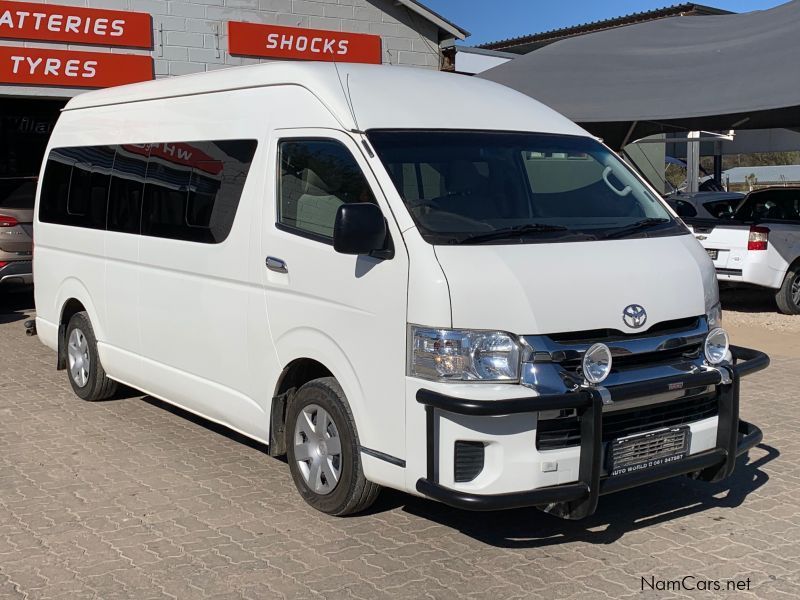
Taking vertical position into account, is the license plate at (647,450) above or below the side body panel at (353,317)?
below

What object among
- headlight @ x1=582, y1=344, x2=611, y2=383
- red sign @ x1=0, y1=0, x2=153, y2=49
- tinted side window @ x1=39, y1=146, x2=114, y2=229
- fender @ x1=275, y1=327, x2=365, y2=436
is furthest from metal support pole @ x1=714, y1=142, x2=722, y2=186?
headlight @ x1=582, y1=344, x2=611, y2=383

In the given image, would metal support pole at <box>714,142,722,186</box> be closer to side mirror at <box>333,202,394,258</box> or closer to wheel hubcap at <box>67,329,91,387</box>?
wheel hubcap at <box>67,329,91,387</box>

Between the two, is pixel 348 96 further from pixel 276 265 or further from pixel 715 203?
pixel 715 203

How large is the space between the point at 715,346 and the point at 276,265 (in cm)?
237

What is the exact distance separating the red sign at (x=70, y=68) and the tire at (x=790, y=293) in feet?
31.1

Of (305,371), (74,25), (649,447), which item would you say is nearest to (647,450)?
(649,447)

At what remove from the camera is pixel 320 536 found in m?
4.83

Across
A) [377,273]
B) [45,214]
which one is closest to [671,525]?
[377,273]

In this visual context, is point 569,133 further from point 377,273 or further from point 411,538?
point 411,538

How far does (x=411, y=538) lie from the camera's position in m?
4.82

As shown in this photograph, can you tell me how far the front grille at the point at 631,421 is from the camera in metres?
4.23

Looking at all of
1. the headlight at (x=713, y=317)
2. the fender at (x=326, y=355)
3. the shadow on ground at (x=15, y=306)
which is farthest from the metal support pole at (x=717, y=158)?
the fender at (x=326, y=355)

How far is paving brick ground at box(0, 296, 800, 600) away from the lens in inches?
169

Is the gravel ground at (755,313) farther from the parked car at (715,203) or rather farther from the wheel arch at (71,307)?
the wheel arch at (71,307)
